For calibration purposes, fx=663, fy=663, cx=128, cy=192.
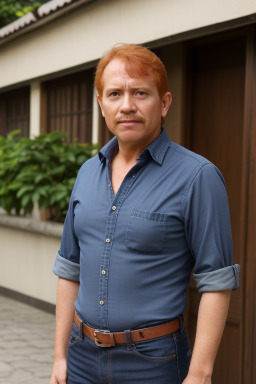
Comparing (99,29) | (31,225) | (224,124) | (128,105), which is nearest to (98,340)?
(128,105)

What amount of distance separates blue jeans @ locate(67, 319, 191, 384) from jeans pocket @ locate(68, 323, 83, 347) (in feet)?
0.16

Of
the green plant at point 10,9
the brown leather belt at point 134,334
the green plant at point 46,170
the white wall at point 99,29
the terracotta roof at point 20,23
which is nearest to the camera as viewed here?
the brown leather belt at point 134,334

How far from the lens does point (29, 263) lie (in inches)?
360

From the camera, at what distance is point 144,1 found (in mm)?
6051

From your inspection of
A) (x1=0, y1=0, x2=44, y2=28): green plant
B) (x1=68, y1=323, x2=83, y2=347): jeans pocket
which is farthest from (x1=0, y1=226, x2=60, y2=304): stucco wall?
(x1=0, y1=0, x2=44, y2=28): green plant

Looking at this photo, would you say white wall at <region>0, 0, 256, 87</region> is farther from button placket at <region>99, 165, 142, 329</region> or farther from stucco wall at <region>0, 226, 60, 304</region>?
button placket at <region>99, 165, 142, 329</region>

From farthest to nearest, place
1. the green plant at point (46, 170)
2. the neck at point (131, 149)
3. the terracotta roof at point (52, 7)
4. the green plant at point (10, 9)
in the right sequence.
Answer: the green plant at point (10, 9)
the green plant at point (46, 170)
the terracotta roof at point (52, 7)
the neck at point (131, 149)

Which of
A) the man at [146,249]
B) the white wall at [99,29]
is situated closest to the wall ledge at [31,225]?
the white wall at [99,29]

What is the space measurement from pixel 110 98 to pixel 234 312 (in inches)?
128

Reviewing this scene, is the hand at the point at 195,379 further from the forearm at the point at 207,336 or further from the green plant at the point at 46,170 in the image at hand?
the green plant at the point at 46,170

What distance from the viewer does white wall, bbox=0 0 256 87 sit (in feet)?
16.5

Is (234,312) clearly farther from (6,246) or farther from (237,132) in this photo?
(6,246)

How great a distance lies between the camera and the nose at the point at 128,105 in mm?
2299

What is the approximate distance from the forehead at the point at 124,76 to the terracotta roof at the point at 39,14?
17.3 feet
